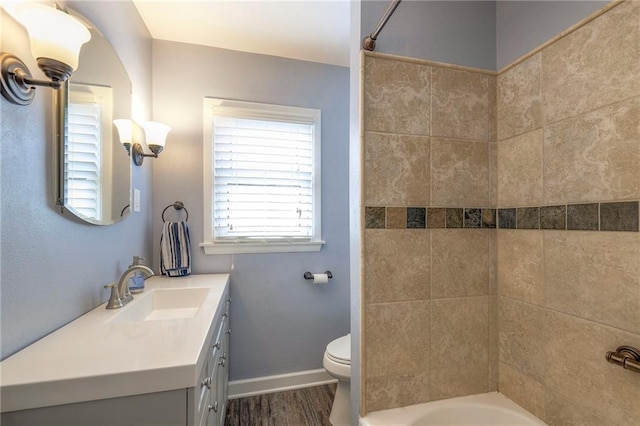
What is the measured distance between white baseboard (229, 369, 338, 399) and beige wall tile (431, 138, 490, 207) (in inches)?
68.9

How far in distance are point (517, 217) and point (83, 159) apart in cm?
174

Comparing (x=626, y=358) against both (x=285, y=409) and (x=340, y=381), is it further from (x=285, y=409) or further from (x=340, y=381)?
(x=285, y=409)

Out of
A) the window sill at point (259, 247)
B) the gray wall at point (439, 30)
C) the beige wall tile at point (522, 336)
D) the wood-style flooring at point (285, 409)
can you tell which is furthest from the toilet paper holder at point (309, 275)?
the gray wall at point (439, 30)

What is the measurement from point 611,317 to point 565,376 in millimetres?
278

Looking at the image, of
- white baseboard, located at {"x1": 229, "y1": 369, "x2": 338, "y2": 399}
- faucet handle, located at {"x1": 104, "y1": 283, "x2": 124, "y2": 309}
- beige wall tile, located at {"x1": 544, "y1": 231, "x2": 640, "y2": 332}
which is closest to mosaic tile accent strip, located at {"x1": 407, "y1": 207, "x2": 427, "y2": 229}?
beige wall tile, located at {"x1": 544, "y1": 231, "x2": 640, "y2": 332}

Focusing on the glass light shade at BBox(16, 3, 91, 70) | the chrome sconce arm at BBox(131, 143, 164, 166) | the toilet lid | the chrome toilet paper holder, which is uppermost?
the glass light shade at BBox(16, 3, 91, 70)

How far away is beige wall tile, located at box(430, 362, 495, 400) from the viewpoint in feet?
3.79

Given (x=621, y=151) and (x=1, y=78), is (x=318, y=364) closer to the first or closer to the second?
(x=621, y=151)

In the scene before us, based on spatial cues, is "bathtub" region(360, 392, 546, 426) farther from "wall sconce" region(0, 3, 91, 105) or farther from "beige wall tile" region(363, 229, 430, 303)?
"wall sconce" region(0, 3, 91, 105)

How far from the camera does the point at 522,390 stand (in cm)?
113

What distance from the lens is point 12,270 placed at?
2.61 feet

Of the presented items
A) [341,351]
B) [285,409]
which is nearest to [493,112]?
[341,351]

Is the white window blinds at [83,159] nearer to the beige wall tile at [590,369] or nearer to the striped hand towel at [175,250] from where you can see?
the striped hand towel at [175,250]

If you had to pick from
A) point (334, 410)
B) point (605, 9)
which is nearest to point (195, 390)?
A: point (334, 410)
